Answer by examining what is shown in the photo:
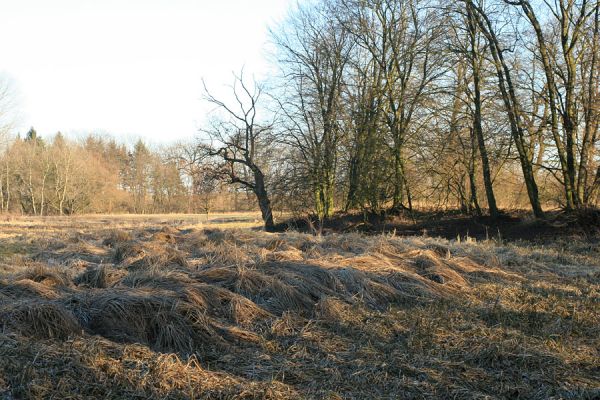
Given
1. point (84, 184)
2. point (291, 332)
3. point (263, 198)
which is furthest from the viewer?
point (84, 184)

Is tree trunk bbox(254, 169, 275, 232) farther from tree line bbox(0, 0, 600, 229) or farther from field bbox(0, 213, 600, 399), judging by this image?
field bbox(0, 213, 600, 399)

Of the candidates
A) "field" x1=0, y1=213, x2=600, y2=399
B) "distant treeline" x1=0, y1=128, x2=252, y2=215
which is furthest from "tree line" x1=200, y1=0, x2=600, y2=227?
"distant treeline" x1=0, y1=128, x2=252, y2=215

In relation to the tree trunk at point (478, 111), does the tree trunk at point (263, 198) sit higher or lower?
lower

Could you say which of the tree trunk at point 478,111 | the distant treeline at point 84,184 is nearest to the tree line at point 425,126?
the tree trunk at point 478,111

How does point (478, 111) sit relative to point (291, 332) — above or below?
above

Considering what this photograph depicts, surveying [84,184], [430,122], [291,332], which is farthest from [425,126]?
[84,184]

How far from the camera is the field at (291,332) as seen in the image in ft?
11.7

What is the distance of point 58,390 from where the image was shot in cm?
321

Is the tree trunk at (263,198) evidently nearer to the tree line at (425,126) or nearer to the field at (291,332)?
the tree line at (425,126)

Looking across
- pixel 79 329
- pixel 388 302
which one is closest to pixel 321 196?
pixel 388 302

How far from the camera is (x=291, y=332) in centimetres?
492

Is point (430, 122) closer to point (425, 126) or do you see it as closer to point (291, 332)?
Result: point (425, 126)

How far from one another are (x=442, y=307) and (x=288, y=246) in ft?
13.2

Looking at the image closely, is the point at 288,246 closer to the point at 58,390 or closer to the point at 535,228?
the point at 58,390
